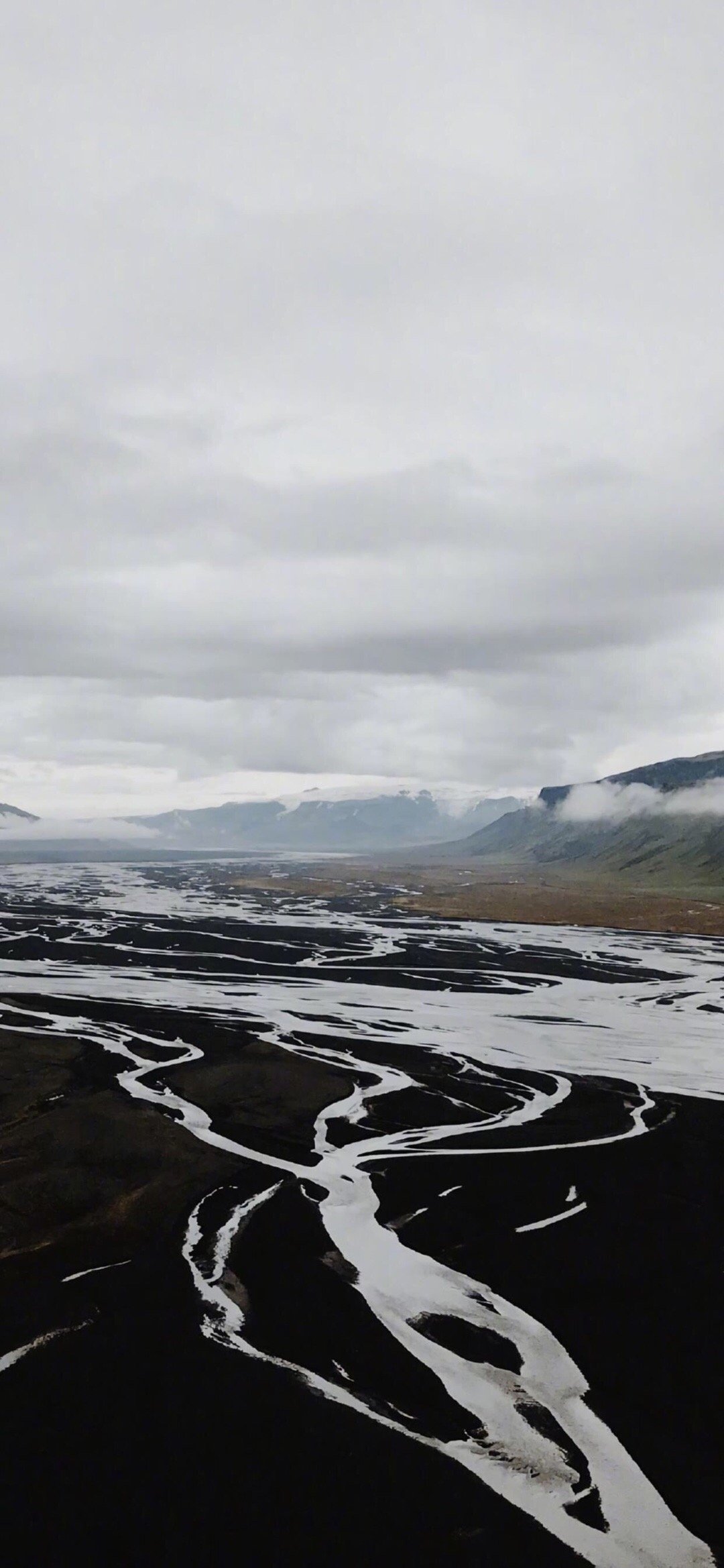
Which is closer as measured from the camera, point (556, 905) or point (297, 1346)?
point (297, 1346)

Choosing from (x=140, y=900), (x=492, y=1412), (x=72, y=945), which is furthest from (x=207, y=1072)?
(x=140, y=900)

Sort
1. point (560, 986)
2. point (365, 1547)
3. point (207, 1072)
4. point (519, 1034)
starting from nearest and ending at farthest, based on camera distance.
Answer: point (365, 1547), point (207, 1072), point (519, 1034), point (560, 986)

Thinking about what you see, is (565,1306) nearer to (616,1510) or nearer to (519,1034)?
(616,1510)

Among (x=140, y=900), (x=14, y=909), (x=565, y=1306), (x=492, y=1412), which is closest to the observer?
(x=492, y=1412)

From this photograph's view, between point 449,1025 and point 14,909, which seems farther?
point 14,909

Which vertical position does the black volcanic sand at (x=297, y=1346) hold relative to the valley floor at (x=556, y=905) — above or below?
above

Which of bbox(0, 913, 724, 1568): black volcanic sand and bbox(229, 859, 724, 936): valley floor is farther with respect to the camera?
bbox(229, 859, 724, 936): valley floor

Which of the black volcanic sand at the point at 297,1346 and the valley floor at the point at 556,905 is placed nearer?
the black volcanic sand at the point at 297,1346

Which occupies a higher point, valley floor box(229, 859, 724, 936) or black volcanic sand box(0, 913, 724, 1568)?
black volcanic sand box(0, 913, 724, 1568)
